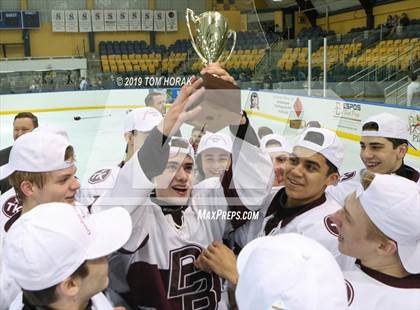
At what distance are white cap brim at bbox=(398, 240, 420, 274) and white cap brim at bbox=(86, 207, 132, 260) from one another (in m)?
0.73

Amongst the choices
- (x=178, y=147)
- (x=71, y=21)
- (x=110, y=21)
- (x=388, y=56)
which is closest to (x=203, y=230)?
(x=178, y=147)

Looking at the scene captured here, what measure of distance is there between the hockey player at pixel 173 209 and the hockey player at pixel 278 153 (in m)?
0.68

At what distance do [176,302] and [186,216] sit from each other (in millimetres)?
286

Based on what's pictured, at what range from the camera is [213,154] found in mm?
2102

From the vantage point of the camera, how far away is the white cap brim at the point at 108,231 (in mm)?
1236

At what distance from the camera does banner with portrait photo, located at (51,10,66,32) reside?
46.3 feet

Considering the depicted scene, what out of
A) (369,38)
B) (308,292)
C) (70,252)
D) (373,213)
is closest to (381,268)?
(373,213)

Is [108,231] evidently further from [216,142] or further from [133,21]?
[133,21]

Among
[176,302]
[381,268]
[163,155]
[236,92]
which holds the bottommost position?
[176,302]

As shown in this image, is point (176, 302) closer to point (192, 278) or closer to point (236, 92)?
point (192, 278)

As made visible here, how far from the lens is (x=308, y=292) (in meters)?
0.98

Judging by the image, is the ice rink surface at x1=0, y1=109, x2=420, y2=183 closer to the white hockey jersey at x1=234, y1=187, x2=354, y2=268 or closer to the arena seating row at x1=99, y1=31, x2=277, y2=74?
the arena seating row at x1=99, y1=31, x2=277, y2=74

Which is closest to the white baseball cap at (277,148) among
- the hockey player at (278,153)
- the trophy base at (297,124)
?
the hockey player at (278,153)

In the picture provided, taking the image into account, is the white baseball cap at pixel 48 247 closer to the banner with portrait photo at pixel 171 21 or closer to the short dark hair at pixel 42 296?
the short dark hair at pixel 42 296
